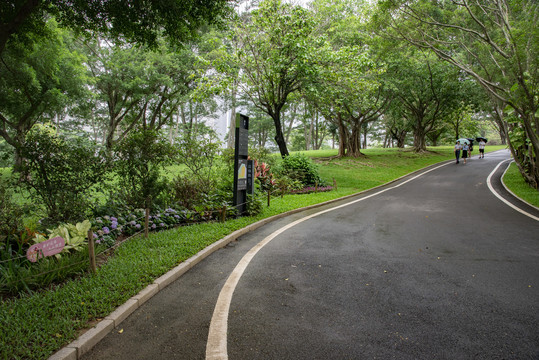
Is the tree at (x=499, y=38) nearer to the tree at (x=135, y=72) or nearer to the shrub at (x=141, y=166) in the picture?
the shrub at (x=141, y=166)

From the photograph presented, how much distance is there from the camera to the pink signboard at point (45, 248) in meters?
3.68

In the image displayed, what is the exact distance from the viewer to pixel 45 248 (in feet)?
12.3

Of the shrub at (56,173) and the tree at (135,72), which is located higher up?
the tree at (135,72)

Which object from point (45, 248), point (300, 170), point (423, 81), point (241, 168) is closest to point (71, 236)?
point (45, 248)

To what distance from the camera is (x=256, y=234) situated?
22.6 feet

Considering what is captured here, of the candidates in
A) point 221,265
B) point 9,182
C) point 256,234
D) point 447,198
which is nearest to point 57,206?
point 9,182

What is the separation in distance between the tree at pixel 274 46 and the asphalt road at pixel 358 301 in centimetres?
983

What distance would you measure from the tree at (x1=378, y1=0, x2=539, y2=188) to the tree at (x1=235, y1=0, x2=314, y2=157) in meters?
3.57

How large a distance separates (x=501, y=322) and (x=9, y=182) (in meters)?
7.21

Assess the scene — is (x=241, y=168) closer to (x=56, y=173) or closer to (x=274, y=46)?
(x=56, y=173)

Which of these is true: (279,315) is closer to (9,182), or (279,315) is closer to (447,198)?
(9,182)

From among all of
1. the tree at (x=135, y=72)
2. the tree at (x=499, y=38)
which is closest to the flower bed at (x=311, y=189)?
the tree at (x=499, y=38)

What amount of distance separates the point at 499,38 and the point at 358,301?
13.6 meters

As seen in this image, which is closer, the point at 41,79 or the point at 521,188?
the point at 521,188
